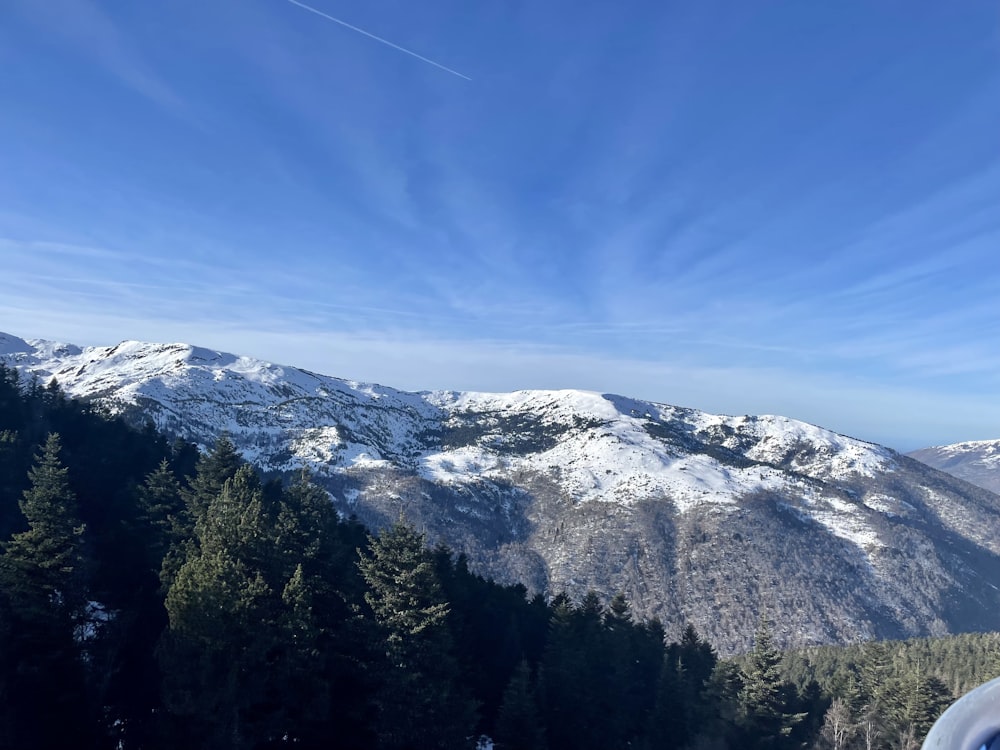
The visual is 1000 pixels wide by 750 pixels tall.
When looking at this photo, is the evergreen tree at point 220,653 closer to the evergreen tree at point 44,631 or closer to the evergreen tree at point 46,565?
the evergreen tree at point 44,631

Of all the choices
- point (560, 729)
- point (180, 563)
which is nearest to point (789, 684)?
point (560, 729)

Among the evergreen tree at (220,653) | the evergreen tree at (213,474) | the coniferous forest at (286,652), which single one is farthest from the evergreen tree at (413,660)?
the evergreen tree at (213,474)

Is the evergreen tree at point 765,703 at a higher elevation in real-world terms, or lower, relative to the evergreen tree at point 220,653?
lower

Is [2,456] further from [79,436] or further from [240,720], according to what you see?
[240,720]

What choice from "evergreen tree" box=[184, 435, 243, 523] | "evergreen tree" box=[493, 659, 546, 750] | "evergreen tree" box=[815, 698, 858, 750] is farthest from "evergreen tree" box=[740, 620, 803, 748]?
"evergreen tree" box=[184, 435, 243, 523]

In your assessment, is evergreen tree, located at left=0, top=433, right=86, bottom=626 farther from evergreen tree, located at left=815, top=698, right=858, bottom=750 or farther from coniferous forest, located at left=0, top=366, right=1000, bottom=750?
evergreen tree, located at left=815, top=698, right=858, bottom=750
